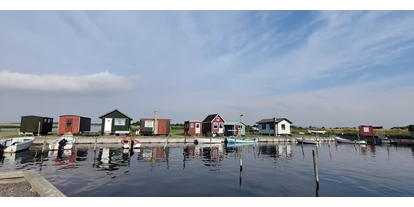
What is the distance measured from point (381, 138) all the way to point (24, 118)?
87362mm

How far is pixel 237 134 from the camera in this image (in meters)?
64.9

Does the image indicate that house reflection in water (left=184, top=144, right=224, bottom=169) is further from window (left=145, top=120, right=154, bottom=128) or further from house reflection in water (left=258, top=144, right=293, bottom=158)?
window (left=145, top=120, right=154, bottom=128)

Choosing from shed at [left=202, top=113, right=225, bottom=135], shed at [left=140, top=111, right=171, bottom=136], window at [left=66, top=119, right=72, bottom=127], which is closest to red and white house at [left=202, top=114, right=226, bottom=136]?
shed at [left=202, top=113, right=225, bottom=135]

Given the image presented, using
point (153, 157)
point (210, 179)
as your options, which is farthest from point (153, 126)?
point (210, 179)

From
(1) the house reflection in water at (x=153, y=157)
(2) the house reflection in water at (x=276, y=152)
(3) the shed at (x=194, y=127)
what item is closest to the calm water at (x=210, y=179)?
(1) the house reflection in water at (x=153, y=157)

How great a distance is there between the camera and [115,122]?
4869 cm

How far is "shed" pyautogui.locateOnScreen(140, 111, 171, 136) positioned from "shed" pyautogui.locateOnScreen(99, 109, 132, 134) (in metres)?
3.71

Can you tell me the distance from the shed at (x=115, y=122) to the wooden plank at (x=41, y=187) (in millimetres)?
36591

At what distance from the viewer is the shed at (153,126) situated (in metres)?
51.9

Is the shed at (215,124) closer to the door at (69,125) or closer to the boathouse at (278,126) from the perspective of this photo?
the boathouse at (278,126)

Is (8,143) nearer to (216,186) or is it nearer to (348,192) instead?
(216,186)

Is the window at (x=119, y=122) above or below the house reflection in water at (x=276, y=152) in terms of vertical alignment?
above
